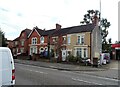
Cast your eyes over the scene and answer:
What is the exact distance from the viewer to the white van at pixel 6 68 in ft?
23.5

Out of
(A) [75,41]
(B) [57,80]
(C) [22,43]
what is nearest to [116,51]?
(A) [75,41]

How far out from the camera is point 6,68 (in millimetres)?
7422

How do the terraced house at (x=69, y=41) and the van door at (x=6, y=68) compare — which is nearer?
the van door at (x=6, y=68)

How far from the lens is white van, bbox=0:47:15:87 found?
7.15 metres

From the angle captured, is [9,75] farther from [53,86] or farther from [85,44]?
[85,44]

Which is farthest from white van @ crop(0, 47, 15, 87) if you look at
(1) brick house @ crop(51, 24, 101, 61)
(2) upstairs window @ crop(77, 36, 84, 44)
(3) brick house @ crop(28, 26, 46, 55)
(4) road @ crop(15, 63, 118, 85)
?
(3) brick house @ crop(28, 26, 46, 55)

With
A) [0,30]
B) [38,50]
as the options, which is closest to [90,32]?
[38,50]

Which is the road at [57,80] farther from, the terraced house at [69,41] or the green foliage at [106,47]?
the green foliage at [106,47]

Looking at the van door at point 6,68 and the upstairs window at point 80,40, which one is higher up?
the upstairs window at point 80,40

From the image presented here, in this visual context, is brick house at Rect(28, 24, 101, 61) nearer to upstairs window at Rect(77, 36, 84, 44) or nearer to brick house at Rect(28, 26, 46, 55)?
upstairs window at Rect(77, 36, 84, 44)

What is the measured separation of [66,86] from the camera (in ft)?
37.5

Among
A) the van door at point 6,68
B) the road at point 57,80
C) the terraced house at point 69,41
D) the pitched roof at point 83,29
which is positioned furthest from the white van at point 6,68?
the pitched roof at point 83,29

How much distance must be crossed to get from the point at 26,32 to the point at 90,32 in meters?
24.9

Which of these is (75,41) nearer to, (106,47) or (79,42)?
(79,42)
